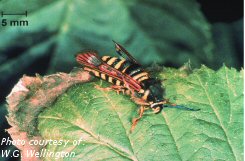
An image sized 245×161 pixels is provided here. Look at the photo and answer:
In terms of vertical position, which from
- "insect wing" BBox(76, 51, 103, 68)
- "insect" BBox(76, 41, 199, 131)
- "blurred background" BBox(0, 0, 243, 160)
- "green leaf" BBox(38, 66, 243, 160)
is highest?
"blurred background" BBox(0, 0, 243, 160)

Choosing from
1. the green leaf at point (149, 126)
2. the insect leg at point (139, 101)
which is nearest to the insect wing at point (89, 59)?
the green leaf at point (149, 126)

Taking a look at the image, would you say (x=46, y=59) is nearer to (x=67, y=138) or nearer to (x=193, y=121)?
(x=67, y=138)

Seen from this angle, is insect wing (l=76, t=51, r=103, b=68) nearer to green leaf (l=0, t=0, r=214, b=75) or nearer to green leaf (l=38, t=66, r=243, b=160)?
green leaf (l=38, t=66, r=243, b=160)

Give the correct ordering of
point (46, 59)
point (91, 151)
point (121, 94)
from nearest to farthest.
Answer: point (91, 151), point (121, 94), point (46, 59)

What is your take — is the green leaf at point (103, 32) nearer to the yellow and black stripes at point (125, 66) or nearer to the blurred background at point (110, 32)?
the blurred background at point (110, 32)

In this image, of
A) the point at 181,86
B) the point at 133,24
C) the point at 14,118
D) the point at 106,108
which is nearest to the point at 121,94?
the point at 106,108

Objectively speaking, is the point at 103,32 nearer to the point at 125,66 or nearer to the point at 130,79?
the point at 125,66

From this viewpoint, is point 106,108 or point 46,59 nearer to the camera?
point 106,108

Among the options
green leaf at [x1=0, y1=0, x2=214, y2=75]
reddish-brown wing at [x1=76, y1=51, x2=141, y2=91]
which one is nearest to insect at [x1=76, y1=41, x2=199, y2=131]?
reddish-brown wing at [x1=76, y1=51, x2=141, y2=91]
